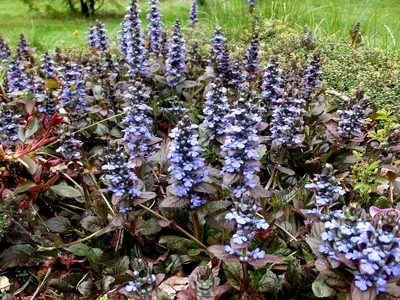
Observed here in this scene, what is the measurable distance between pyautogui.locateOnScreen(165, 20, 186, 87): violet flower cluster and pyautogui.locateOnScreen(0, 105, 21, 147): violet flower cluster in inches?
42.7

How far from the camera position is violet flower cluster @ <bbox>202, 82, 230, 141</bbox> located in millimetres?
2107

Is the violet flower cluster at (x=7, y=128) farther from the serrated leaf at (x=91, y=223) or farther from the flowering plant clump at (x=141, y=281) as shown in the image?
the flowering plant clump at (x=141, y=281)

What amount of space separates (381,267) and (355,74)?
2.54 meters

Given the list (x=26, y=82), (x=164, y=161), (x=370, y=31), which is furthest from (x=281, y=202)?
(x=370, y=31)

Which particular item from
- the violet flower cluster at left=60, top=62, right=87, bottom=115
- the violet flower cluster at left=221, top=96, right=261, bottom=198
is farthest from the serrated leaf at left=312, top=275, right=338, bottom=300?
the violet flower cluster at left=60, top=62, right=87, bottom=115

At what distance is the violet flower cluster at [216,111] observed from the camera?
211cm

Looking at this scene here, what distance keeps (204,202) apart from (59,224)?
796 mm

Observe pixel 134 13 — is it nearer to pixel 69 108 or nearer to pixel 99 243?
pixel 69 108

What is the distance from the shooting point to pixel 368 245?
118 centimetres

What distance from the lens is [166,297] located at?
162 centimetres

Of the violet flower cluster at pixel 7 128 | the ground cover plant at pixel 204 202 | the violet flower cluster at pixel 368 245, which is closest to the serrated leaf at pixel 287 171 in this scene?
the ground cover plant at pixel 204 202

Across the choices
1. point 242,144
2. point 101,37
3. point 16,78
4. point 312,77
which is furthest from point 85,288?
point 101,37

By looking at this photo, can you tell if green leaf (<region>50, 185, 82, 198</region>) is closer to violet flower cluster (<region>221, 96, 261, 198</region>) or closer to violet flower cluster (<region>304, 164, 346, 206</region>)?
violet flower cluster (<region>221, 96, 261, 198</region>)

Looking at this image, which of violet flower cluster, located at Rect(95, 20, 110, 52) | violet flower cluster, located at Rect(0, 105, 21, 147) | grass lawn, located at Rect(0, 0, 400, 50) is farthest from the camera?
grass lawn, located at Rect(0, 0, 400, 50)
